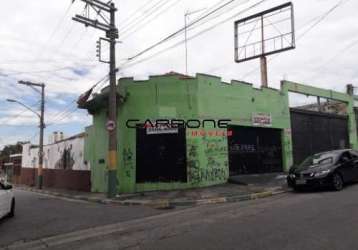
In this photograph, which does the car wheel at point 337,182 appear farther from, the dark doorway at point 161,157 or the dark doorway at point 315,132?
the dark doorway at point 315,132

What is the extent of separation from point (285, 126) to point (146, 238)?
1648 centimetres

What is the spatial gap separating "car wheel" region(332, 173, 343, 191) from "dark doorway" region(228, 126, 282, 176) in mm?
5747

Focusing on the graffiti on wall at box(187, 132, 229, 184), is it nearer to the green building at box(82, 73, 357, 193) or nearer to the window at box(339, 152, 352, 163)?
the green building at box(82, 73, 357, 193)

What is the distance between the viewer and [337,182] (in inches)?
559

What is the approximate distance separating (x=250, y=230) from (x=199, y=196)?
6.92 meters

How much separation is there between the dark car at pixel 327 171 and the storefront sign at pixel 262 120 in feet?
17.2

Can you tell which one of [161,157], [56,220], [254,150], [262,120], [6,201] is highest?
[262,120]

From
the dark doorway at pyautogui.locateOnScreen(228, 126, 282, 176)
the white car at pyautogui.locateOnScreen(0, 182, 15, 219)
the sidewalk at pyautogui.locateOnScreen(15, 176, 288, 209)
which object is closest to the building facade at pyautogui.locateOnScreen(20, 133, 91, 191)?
the sidewalk at pyautogui.locateOnScreen(15, 176, 288, 209)

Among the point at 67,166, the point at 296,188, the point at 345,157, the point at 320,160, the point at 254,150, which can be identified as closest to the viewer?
the point at 296,188

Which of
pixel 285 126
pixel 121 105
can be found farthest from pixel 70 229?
pixel 285 126

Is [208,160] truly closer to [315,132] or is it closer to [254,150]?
[254,150]

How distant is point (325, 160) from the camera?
15.1m

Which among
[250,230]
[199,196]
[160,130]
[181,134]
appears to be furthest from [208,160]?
[250,230]

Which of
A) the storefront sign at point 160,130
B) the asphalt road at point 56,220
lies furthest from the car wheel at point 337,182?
the storefront sign at point 160,130
